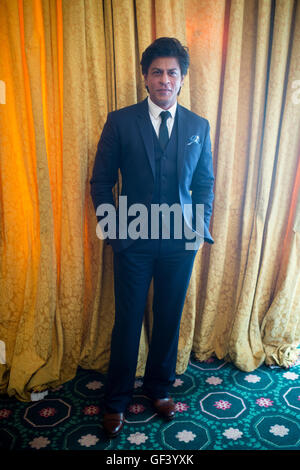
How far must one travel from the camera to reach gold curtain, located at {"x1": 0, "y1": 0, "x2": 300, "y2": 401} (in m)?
1.84

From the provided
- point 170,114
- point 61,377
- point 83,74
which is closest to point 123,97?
point 83,74

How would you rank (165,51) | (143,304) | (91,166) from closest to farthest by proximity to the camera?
(165,51)
(143,304)
(91,166)

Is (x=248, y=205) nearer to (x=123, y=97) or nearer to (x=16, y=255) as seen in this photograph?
(x=123, y=97)

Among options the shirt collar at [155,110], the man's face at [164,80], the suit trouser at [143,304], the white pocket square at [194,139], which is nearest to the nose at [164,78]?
the man's face at [164,80]

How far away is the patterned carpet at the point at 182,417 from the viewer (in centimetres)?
163

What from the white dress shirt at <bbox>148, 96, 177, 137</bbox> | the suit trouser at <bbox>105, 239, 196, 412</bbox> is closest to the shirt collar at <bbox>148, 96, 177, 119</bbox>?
the white dress shirt at <bbox>148, 96, 177, 137</bbox>

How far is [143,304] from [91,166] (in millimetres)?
843

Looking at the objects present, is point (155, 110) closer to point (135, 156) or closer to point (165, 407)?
point (135, 156)

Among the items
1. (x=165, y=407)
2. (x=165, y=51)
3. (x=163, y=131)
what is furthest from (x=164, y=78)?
(x=165, y=407)

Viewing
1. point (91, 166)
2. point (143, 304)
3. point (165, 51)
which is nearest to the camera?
point (165, 51)

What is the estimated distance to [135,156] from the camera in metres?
1.63

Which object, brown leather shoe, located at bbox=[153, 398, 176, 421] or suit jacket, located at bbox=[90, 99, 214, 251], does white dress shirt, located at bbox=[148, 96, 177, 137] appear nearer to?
suit jacket, located at bbox=[90, 99, 214, 251]

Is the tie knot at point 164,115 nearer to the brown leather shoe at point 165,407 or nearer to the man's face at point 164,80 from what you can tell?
the man's face at point 164,80

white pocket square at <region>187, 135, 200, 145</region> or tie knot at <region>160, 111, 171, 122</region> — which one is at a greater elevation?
tie knot at <region>160, 111, 171, 122</region>
